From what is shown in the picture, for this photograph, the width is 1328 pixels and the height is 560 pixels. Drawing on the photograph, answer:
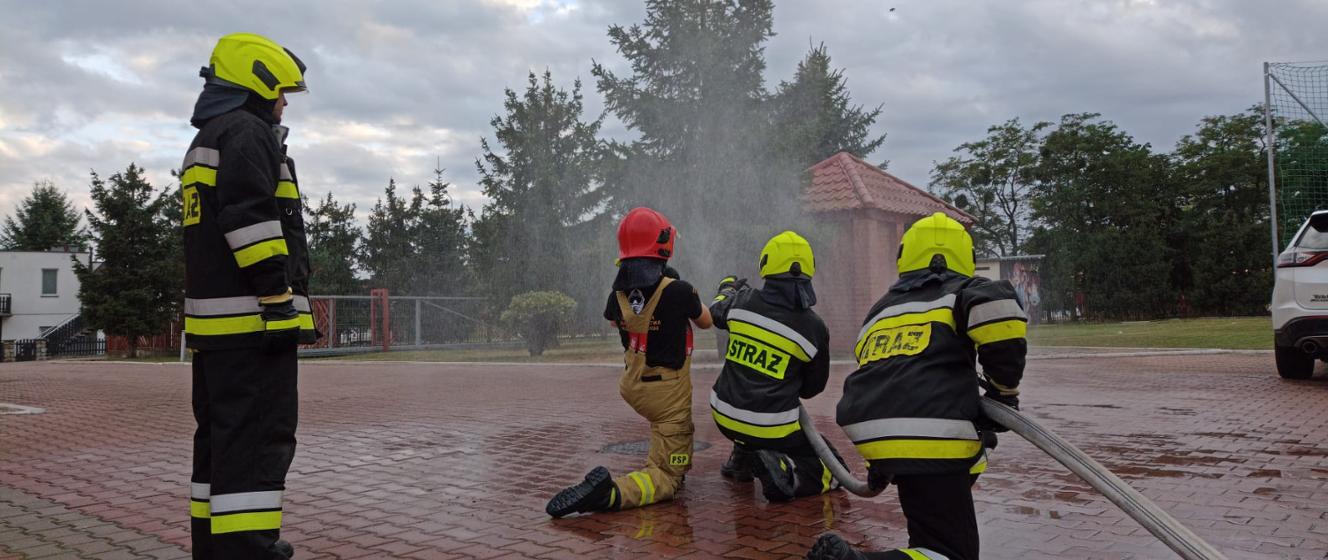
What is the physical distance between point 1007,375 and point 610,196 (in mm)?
16304

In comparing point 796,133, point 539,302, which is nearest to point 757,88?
point 796,133

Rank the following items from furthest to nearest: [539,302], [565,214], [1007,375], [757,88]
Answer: [565,214] < [539,302] < [757,88] < [1007,375]

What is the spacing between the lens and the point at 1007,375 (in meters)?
2.82

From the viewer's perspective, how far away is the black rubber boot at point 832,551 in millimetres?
2777

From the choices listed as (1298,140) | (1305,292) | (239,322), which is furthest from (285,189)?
(1298,140)

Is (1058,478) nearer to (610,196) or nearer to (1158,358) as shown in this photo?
(1158,358)

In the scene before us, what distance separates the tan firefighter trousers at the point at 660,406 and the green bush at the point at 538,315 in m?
15.4

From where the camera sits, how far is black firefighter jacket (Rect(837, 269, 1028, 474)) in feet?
9.17

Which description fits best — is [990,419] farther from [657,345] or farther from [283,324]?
[283,324]

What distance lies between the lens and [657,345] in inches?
181

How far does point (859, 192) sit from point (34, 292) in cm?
4807

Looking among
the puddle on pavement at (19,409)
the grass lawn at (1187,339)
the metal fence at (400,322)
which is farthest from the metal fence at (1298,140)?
the metal fence at (400,322)

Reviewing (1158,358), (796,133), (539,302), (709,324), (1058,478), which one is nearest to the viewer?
(709,324)

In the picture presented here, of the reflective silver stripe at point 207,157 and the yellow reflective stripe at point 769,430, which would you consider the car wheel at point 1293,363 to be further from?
the reflective silver stripe at point 207,157
